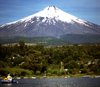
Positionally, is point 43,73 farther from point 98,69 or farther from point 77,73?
point 98,69

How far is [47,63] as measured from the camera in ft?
484

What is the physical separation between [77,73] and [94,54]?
3980cm

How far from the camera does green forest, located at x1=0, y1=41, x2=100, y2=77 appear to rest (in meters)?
127

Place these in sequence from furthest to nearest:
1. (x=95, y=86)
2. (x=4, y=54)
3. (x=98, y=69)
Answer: (x=4, y=54), (x=98, y=69), (x=95, y=86)

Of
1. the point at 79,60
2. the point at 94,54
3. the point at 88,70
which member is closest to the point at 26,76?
the point at 88,70

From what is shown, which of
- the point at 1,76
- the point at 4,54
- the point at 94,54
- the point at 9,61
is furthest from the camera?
the point at 94,54

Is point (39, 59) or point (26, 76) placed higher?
point (39, 59)

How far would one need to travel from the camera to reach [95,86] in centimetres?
7225

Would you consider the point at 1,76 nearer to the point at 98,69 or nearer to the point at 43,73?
the point at 43,73

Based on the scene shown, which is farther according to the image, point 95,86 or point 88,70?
point 88,70

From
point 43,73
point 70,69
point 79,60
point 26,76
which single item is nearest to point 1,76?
point 26,76

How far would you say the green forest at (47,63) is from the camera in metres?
127

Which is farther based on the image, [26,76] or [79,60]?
[79,60]

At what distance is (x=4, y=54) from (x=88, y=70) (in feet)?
173
